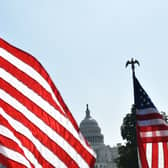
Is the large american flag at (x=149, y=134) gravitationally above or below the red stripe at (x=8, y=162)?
above

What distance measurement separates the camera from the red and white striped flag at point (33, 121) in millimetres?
8266

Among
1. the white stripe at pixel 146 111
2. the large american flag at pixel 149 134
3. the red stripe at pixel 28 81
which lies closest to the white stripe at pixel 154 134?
Result: the large american flag at pixel 149 134

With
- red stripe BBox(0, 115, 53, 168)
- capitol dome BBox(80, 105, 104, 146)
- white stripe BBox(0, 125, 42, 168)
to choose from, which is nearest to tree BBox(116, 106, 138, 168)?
red stripe BBox(0, 115, 53, 168)

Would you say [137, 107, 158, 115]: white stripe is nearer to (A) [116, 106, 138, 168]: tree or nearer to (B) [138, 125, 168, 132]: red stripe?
(B) [138, 125, 168, 132]: red stripe

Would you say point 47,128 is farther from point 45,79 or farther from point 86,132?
point 86,132

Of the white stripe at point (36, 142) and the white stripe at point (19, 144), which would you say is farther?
the white stripe at point (36, 142)

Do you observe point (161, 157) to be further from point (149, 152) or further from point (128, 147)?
point (128, 147)

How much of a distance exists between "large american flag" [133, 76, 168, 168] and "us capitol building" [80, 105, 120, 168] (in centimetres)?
13914

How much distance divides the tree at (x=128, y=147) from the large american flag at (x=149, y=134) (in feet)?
111

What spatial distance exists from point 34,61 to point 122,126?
Result: 43.3 meters

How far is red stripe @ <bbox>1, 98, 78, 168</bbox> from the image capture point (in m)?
8.57

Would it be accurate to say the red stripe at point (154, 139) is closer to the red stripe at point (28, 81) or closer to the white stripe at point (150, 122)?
the white stripe at point (150, 122)

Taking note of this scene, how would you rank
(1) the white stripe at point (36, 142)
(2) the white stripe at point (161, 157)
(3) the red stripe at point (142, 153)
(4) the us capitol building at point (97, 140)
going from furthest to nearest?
1. (4) the us capitol building at point (97, 140)
2. (2) the white stripe at point (161, 157)
3. (3) the red stripe at point (142, 153)
4. (1) the white stripe at point (36, 142)

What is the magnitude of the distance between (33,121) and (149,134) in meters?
4.53
